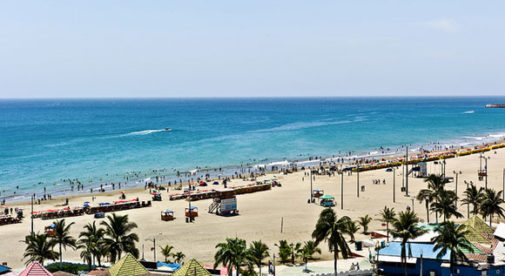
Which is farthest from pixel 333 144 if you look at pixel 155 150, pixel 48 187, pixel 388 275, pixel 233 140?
pixel 388 275

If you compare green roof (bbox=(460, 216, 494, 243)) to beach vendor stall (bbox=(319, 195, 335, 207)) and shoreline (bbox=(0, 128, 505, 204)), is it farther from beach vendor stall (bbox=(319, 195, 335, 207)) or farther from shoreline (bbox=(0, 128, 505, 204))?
shoreline (bbox=(0, 128, 505, 204))

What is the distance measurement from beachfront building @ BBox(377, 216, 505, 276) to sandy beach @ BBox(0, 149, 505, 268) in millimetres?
7399

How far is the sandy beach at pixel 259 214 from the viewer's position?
46.8 meters

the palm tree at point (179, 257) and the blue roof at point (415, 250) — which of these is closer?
the blue roof at point (415, 250)

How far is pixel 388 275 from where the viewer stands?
114ft

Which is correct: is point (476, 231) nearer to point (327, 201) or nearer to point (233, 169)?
point (327, 201)

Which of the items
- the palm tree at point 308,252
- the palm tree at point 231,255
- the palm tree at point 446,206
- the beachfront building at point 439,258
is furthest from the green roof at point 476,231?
the palm tree at point 231,255

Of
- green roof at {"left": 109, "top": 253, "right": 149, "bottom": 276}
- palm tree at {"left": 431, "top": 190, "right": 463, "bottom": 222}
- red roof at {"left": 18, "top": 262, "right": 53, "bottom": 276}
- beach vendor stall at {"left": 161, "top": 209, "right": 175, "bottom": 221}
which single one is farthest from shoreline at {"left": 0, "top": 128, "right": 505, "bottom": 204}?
red roof at {"left": 18, "top": 262, "right": 53, "bottom": 276}

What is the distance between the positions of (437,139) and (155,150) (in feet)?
241

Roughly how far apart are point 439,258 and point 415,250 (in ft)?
10.1

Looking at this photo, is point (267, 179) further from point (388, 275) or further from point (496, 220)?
point (388, 275)

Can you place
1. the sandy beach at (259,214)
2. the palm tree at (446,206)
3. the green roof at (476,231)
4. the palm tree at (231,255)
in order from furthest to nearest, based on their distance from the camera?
the sandy beach at (259,214) → the palm tree at (446,206) → the green roof at (476,231) → the palm tree at (231,255)

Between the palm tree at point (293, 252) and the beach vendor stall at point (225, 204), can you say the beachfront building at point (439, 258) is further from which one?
the beach vendor stall at point (225, 204)

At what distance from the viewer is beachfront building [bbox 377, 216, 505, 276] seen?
3231 centimetres
